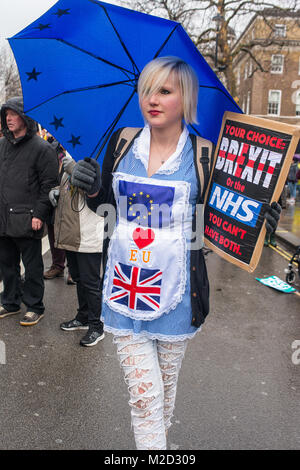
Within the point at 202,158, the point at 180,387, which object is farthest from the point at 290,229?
the point at 202,158

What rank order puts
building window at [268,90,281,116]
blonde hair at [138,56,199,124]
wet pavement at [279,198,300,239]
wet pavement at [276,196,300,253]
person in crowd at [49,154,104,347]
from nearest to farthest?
blonde hair at [138,56,199,124] → person in crowd at [49,154,104,347] → wet pavement at [276,196,300,253] → wet pavement at [279,198,300,239] → building window at [268,90,281,116]

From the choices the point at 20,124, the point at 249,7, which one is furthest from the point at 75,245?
the point at 249,7

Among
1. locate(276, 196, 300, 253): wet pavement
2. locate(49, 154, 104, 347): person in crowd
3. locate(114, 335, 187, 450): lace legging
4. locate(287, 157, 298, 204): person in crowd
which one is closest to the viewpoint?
locate(114, 335, 187, 450): lace legging

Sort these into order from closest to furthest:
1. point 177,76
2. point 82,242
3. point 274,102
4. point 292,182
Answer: point 177,76 → point 82,242 → point 292,182 → point 274,102

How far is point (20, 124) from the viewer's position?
13.5 feet

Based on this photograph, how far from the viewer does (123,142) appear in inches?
86.1

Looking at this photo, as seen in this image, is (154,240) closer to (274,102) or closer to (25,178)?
(25,178)

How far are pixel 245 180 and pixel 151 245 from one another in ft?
1.81

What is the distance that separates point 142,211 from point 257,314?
3.39 m

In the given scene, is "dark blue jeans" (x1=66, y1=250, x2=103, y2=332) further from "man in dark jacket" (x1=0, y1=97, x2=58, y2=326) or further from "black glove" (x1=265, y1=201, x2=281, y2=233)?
"black glove" (x1=265, y1=201, x2=281, y2=233)

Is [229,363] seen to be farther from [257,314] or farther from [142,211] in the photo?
[142,211]

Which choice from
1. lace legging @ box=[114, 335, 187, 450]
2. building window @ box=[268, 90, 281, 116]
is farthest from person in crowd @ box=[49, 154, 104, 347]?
building window @ box=[268, 90, 281, 116]

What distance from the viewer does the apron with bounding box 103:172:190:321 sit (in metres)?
2.03

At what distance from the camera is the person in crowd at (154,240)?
202cm
